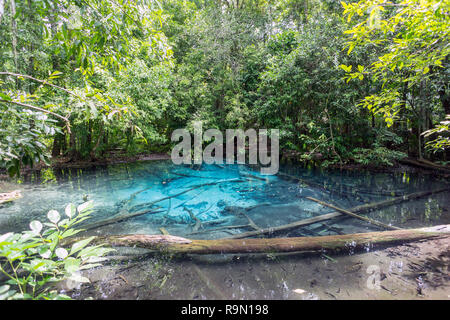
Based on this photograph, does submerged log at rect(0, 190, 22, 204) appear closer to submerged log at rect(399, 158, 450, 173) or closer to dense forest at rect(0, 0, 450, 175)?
dense forest at rect(0, 0, 450, 175)

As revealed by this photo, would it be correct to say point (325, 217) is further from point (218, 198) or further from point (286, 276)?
point (218, 198)

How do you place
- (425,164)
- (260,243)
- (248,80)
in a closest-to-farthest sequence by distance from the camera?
(260,243), (425,164), (248,80)

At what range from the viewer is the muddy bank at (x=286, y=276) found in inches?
89.8

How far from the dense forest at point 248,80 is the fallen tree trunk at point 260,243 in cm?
150

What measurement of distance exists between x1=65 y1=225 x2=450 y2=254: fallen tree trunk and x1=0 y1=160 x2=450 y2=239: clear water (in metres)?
0.58

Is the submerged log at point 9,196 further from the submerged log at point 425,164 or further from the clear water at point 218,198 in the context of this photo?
the submerged log at point 425,164

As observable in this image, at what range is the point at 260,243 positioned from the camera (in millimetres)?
3062

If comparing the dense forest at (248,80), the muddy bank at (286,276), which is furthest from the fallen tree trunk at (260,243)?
the dense forest at (248,80)

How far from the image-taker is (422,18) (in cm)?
180

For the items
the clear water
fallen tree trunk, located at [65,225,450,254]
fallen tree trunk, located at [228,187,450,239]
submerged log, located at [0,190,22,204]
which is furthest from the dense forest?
fallen tree trunk, located at [228,187,450,239]

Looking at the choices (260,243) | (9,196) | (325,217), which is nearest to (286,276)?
(260,243)

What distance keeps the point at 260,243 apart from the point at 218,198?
292 centimetres
